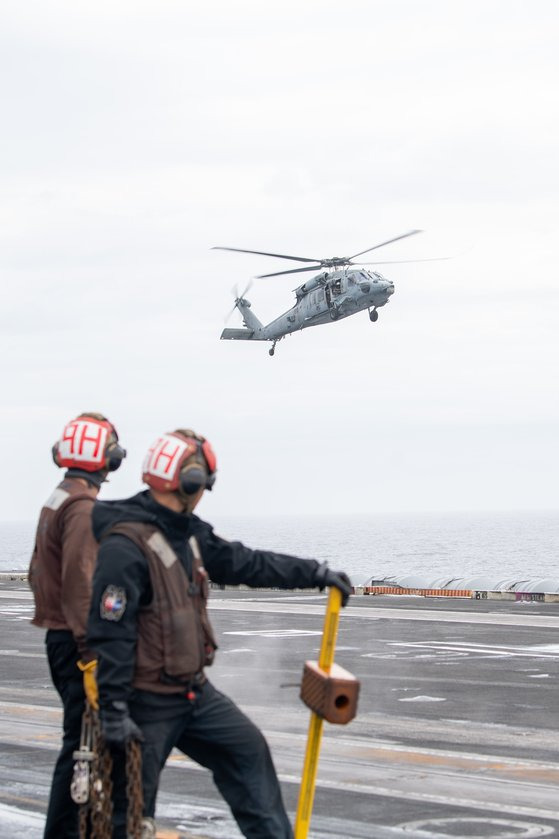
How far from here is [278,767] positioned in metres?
11.2

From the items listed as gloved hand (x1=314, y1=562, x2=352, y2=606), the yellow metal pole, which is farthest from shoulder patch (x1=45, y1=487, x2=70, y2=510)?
the yellow metal pole

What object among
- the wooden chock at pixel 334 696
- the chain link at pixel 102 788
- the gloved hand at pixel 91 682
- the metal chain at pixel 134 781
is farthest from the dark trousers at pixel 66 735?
the wooden chock at pixel 334 696

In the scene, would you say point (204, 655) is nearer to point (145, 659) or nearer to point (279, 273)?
point (145, 659)

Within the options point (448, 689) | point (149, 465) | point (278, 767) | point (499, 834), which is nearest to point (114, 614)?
point (149, 465)

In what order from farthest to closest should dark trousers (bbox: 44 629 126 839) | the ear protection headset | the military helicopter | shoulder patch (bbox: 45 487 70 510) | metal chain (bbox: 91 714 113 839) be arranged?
the military helicopter, shoulder patch (bbox: 45 487 70 510), dark trousers (bbox: 44 629 126 839), the ear protection headset, metal chain (bbox: 91 714 113 839)

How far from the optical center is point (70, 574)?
7.39m

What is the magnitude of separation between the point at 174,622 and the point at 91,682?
87 cm

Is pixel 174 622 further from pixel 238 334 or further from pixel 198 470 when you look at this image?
pixel 238 334

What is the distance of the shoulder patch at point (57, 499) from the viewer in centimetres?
779

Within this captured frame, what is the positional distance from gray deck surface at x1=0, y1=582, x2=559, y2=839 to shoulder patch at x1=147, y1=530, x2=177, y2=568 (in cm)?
306

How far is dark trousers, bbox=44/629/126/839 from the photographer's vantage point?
730cm

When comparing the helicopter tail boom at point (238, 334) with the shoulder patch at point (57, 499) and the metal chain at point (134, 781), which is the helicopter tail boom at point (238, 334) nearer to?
the shoulder patch at point (57, 499)

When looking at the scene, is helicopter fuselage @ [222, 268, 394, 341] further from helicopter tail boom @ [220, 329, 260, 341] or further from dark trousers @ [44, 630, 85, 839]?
dark trousers @ [44, 630, 85, 839]

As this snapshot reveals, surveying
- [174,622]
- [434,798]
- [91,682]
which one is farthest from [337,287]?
[174,622]
